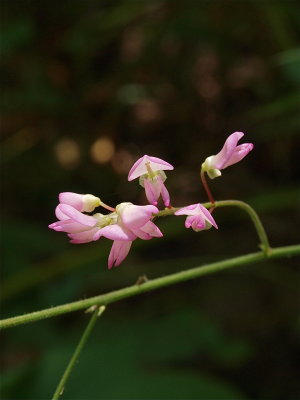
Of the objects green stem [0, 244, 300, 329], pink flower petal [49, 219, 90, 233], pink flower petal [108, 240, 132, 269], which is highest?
pink flower petal [49, 219, 90, 233]

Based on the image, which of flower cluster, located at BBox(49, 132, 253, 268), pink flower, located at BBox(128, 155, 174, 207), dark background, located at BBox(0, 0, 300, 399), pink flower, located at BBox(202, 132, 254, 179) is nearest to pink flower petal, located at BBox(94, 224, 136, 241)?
flower cluster, located at BBox(49, 132, 253, 268)

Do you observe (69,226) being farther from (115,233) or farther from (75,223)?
(115,233)

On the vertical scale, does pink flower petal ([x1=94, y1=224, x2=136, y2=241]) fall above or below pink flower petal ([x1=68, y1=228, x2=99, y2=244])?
below

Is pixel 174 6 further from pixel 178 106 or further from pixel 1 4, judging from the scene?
pixel 1 4

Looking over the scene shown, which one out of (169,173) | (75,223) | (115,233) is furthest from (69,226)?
(169,173)

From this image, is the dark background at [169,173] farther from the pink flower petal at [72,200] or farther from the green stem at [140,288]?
the pink flower petal at [72,200]

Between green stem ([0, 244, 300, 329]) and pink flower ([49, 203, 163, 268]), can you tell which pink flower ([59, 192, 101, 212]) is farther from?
green stem ([0, 244, 300, 329])
